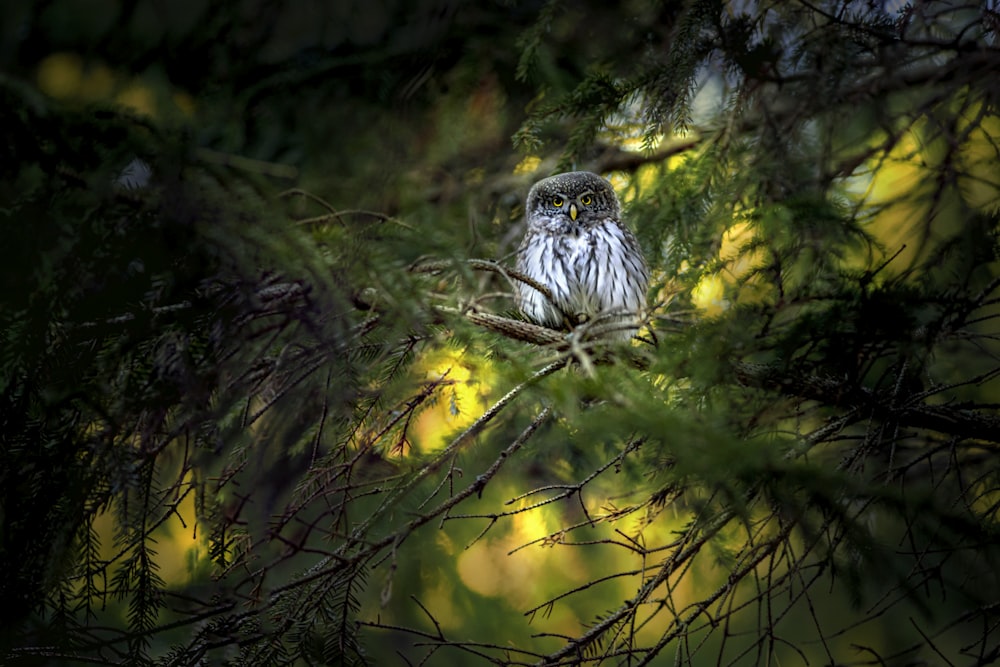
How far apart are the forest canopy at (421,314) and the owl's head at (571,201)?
1.32 feet

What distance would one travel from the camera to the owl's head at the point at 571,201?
3.43m

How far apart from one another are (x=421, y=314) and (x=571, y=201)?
2.04m

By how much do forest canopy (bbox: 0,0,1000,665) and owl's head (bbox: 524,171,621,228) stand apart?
402 mm

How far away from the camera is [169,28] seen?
2.50 metres

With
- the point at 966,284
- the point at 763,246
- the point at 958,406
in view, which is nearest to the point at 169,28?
the point at 763,246

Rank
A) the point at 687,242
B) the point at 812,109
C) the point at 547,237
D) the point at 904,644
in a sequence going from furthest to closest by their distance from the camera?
the point at 904,644, the point at 547,237, the point at 687,242, the point at 812,109

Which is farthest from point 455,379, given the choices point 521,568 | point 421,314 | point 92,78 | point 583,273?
point 521,568

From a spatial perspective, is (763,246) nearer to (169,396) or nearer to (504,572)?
(169,396)

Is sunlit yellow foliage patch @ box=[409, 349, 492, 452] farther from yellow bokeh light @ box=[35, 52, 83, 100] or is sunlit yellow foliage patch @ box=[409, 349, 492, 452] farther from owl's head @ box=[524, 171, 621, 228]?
yellow bokeh light @ box=[35, 52, 83, 100]

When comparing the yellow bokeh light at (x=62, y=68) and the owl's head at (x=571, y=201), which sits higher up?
the owl's head at (x=571, y=201)

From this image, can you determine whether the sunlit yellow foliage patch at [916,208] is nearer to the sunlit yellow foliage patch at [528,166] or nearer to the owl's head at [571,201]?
the owl's head at [571,201]

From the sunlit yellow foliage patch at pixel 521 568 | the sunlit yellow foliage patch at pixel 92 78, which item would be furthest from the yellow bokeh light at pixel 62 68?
the sunlit yellow foliage patch at pixel 521 568

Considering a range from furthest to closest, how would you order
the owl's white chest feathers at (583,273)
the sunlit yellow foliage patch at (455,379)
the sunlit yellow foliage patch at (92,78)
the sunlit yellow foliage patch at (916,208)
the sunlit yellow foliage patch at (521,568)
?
the sunlit yellow foliage patch at (521,568) < the owl's white chest feathers at (583,273) < the sunlit yellow foliage patch at (92,78) < the sunlit yellow foliage patch at (916,208) < the sunlit yellow foliage patch at (455,379)

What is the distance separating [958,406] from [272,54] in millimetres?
2607
